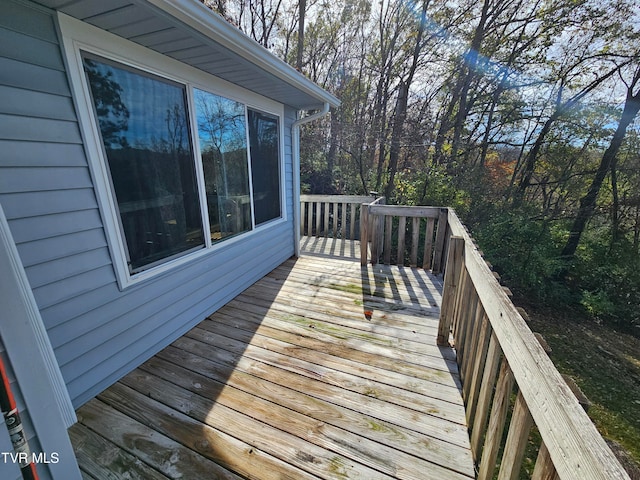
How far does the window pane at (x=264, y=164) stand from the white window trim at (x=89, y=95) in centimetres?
67

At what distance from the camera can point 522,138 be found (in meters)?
7.59

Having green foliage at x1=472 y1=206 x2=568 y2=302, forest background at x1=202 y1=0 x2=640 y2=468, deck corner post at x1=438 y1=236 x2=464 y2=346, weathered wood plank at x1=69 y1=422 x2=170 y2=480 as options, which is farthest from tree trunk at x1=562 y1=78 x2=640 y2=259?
weathered wood plank at x1=69 y1=422 x2=170 y2=480

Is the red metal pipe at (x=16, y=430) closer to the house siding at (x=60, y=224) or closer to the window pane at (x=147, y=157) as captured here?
the house siding at (x=60, y=224)

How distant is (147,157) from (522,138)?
8.99 meters

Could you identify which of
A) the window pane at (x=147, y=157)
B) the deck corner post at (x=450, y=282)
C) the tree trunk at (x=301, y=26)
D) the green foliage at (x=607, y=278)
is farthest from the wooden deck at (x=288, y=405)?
the tree trunk at (x=301, y=26)

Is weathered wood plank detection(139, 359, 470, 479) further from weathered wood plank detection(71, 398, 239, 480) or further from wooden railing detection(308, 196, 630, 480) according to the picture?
wooden railing detection(308, 196, 630, 480)

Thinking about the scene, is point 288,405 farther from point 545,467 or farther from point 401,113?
point 401,113

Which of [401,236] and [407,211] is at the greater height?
[407,211]

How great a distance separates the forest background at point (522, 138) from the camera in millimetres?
6199

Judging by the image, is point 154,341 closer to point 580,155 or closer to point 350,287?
point 350,287

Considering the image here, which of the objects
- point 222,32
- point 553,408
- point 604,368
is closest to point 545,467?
point 553,408

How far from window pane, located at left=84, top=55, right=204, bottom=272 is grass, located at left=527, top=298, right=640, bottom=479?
3275mm

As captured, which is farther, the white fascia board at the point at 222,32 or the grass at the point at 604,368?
the grass at the point at 604,368

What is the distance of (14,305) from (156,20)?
1539 mm
